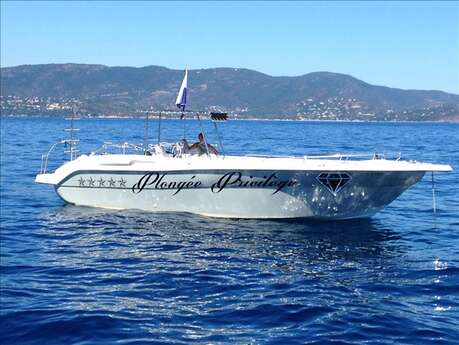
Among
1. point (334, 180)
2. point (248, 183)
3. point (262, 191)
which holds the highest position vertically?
point (334, 180)

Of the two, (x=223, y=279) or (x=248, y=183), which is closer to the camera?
(x=223, y=279)

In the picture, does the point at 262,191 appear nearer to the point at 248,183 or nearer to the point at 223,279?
the point at 248,183

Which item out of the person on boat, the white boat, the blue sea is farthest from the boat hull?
the person on boat

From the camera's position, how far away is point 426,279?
33.6ft

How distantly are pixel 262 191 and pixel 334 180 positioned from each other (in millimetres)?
1857

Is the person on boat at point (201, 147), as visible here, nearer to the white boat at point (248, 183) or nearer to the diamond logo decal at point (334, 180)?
the white boat at point (248, 183)

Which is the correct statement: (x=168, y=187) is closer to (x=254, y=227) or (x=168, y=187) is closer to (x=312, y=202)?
(x=254, y=227)

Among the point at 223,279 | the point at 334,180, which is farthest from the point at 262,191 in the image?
the point at 223,279

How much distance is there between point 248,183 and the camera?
1477 cm

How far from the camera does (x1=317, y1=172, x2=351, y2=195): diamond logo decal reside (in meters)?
14.4

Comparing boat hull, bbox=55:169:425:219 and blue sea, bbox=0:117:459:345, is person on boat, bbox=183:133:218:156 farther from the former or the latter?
blue sea, bbox=0:117:459:345

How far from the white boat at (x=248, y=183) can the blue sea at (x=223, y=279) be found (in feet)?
1.38

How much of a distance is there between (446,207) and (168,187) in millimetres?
8890

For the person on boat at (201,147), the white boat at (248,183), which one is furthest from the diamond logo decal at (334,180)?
the person on boat at (201,147)
